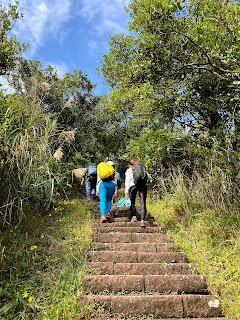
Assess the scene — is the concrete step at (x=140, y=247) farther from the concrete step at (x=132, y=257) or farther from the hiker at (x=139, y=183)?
the hiker at (x=139, y=183)

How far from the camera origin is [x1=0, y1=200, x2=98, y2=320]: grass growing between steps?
7.38 feet

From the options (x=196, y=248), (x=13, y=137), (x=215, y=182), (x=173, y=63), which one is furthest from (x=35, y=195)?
(x=173, y=63)

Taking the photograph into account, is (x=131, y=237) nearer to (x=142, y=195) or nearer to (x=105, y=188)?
(x=142, y=195)

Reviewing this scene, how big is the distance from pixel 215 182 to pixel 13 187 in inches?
126

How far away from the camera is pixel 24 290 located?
2.46m

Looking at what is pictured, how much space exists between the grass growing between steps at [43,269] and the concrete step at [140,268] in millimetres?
219

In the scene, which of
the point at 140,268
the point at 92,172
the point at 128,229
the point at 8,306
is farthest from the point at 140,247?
the point at 92,172

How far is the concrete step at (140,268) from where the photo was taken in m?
2.86

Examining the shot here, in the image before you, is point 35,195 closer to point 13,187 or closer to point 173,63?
point 13,187

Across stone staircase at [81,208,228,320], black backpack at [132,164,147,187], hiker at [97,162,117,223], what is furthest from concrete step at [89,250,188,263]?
black backpack at [132,164,147,187]

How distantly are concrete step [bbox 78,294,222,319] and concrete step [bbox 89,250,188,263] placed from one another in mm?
752

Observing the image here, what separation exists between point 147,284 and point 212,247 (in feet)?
4.63

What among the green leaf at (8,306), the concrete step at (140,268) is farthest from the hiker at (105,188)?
the green leaf at (8,306)

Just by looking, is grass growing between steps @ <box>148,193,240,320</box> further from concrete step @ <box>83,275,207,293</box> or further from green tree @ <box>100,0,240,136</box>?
green tree @ <box>100,0,240,136</box>
